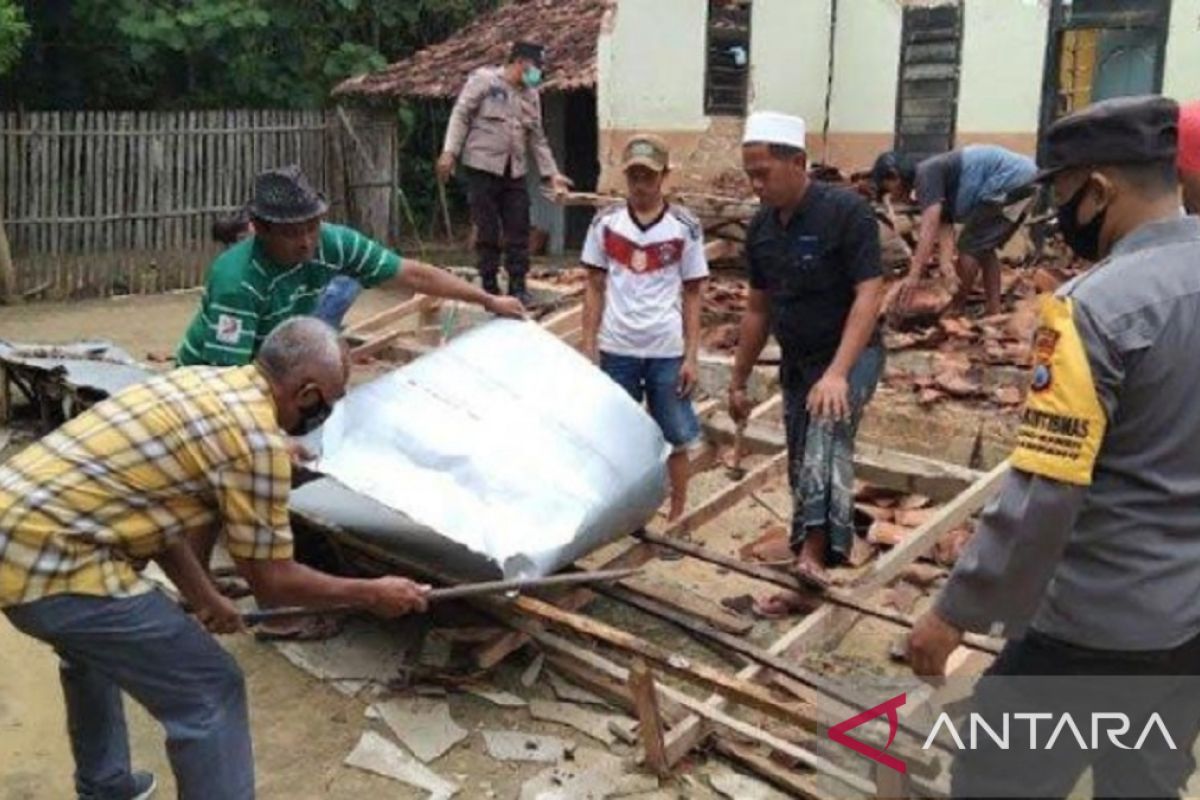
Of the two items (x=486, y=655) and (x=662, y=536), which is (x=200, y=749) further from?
(x=662, y=536)

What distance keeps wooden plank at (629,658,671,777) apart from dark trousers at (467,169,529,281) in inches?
195

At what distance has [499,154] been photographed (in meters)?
7.86

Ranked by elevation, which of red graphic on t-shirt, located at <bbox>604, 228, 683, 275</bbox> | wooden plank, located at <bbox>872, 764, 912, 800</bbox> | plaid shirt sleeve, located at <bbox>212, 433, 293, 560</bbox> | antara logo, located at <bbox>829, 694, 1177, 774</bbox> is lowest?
wooden plank, located at <bbox>872, 764, 912, 800</bbox>

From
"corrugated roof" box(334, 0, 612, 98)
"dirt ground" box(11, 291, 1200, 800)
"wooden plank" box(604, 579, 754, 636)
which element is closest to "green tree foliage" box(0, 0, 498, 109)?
"corrugated roof" box(334, 0, 612, 98)

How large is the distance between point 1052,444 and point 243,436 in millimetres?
1663

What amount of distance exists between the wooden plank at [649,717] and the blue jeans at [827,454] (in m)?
1.08

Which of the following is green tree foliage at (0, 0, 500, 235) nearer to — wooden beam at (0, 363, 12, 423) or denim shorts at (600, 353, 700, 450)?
wooden beam at (0, 363, 12, 423)

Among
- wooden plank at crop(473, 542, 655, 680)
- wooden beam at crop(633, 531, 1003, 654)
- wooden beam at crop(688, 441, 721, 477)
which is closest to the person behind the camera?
wooden beam at crop(633, 531, 1003, 654)

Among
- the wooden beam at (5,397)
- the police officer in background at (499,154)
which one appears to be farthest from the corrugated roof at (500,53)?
the wooden beam at (5,397)

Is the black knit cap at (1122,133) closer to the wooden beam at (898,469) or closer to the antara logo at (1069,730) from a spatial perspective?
the antara logo at (1069,730)

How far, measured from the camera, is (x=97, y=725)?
3125 millimetres

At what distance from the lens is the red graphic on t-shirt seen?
470 centimetres

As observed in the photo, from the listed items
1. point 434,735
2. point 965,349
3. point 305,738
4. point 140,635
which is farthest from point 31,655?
point 965,349

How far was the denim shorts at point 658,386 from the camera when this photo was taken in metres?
4.83
